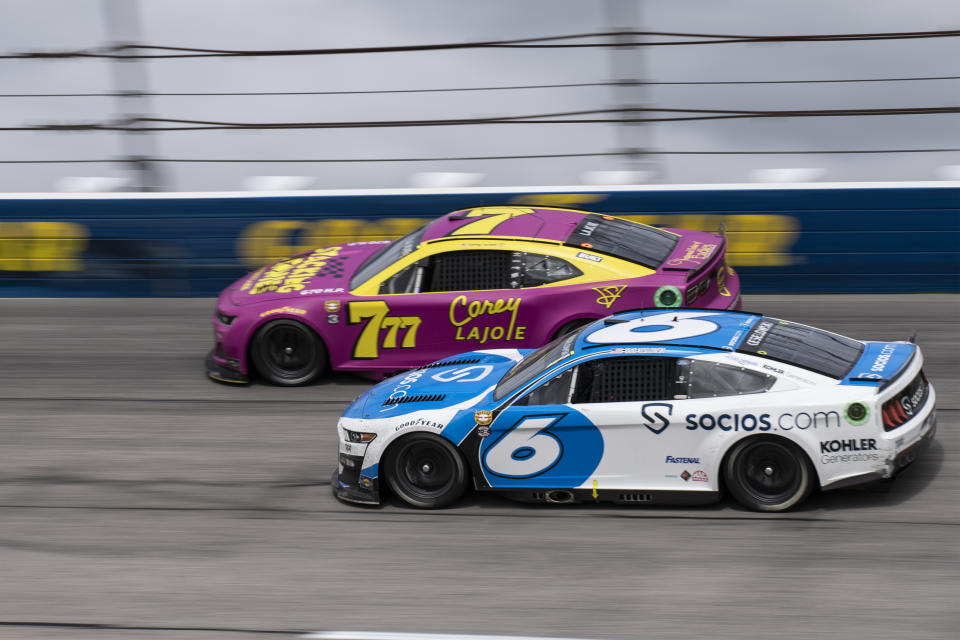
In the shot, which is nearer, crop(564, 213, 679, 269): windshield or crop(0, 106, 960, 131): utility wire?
crop(564, 213, 679, 269): windshield

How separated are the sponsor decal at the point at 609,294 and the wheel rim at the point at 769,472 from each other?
105 inches

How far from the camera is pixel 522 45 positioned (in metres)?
11.7

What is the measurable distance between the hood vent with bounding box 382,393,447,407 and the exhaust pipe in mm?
894

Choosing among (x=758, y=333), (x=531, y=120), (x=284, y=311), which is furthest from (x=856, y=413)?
(x=531, y=120)

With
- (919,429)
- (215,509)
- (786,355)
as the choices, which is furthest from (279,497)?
(919,429)

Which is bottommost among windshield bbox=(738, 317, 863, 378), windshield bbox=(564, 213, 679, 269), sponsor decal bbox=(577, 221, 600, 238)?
windshield bbox=(738, 317, 863, 378)

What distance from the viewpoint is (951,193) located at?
11602 mm

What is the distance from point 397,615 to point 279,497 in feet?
6.52

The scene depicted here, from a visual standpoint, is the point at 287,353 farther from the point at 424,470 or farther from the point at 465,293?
the point at 424,470

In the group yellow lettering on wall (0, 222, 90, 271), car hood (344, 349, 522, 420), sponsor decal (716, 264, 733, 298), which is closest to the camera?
car hood (344, 349, 522, 420)

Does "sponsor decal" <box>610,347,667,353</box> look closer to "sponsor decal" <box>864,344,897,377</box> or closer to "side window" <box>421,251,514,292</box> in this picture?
"sponsor decal" <box>864,344,897,377</box>

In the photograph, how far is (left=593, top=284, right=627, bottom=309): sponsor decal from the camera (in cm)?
909

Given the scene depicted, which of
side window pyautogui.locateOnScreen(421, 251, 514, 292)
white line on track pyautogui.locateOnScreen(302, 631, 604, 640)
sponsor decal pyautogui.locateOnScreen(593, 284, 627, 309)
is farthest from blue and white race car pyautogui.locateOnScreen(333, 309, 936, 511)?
side window pyautogui.locateOnScreen(421, 251, 514, 292)

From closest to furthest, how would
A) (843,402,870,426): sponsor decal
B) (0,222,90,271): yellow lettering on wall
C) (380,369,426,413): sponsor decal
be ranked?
(843,402,870,426): sponsor decal, (380,369,426,413): sponsor decal, (0,222,90,271): yellow lettering on wall
